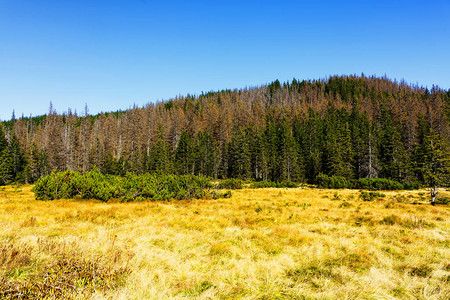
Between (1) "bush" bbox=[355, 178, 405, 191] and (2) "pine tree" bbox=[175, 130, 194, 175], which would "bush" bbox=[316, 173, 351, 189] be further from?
(2) "pine tree" bbox=[175, 130, 194, 175]

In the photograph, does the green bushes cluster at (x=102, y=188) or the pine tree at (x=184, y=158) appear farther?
the pine tree at (x=184, y=158)

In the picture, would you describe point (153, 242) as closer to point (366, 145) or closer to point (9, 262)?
point (9, 262)

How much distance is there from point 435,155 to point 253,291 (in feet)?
88.6

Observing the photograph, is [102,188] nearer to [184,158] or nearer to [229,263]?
[229,263]

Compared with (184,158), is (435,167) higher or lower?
lower

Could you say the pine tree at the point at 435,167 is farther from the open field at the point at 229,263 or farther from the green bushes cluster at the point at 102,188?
the green bushes cluster at the point at 102,188

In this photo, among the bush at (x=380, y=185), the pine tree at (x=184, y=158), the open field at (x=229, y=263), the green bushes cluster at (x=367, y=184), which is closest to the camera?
the open field at (x=229, y=263)

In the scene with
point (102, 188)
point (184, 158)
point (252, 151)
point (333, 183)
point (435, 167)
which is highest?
point (252, 151)

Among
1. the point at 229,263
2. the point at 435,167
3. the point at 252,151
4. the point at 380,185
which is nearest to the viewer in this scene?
the point at 229,263

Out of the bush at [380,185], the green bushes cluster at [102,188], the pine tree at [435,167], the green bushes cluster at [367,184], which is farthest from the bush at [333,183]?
the green bushes cluster at [102,188]

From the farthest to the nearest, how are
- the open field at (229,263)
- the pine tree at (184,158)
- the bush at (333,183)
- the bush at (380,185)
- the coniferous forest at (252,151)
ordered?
the pine tree at (184,158)
the coniferous forest at (252,151)
the bush at (333,183)
the bush at (380,185)
the open field at (229,263)

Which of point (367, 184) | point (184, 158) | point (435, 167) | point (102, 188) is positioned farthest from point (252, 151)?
point (102, 188)

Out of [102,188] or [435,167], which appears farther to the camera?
[435,167]

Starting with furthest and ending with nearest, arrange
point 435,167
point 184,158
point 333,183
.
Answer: point 184,158, point 333,183, point 435,167
